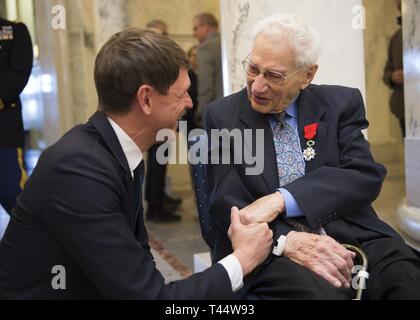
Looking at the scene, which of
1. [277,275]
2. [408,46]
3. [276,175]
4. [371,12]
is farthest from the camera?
[371,12]

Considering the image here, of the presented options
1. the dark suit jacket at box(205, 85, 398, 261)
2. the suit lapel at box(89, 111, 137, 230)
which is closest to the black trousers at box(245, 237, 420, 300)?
the dark suit jacket at box(205, 85, 398, 261)

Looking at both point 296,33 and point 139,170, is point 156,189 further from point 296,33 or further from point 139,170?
point 139,170

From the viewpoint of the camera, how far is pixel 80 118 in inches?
272

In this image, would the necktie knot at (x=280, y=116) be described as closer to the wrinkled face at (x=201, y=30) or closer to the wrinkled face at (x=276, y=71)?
the wrinkled face at (x=276, y=71)

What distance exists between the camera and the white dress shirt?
5.31 ft

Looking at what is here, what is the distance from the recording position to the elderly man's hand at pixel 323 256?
1.88 m

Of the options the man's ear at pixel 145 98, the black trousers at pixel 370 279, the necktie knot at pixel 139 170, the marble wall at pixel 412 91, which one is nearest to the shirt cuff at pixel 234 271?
the black trousers at pixel 370 279

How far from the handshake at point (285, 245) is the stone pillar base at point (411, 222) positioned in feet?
4.43

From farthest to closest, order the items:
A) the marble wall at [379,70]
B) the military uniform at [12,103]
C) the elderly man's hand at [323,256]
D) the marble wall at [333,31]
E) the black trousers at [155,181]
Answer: the marble wall at [379,70] < the black trousers at [155,181] < the military uniform at [12,103] < the marble wall at [333,31] < the elderly man's hand at [323,256]

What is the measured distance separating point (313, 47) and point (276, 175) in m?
0.52

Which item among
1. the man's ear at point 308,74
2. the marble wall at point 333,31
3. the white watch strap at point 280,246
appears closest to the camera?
the white watch strap at point 280,246
